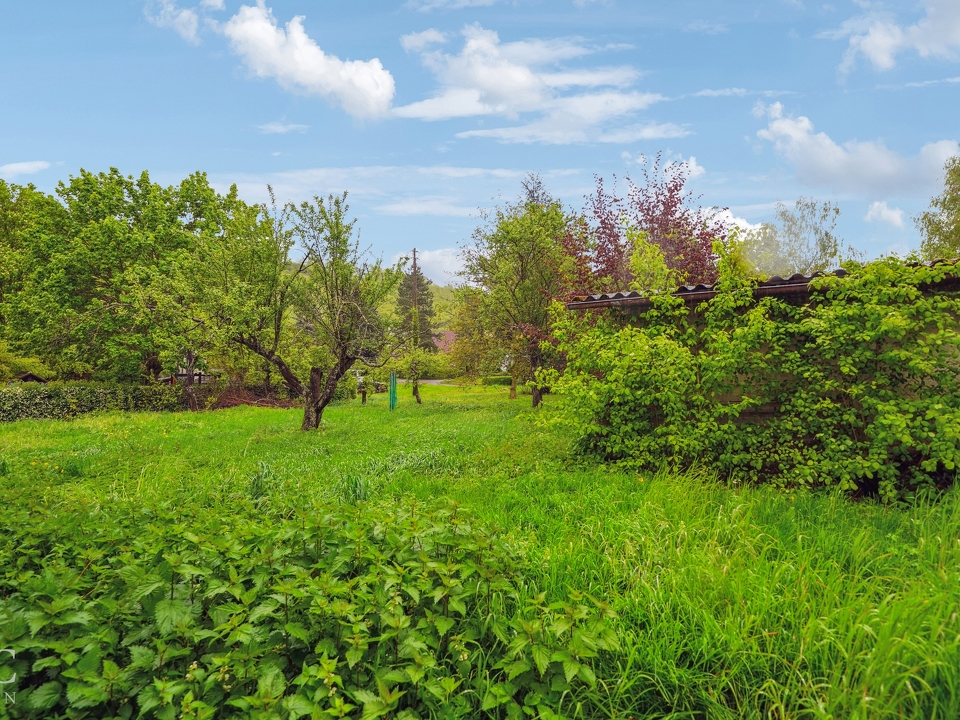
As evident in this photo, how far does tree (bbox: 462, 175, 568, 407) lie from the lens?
671 inches

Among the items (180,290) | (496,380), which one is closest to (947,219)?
(496,380)

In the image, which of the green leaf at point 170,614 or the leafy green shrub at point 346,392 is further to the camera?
the leafy green shrub at point 346,392

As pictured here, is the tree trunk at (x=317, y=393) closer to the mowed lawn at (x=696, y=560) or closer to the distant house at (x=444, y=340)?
the mowed lawn at (x=696, y=560)

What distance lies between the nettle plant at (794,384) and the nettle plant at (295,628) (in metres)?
4.13

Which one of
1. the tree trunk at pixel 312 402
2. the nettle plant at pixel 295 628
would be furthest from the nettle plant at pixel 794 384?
the tree trunk at pixel 312 402

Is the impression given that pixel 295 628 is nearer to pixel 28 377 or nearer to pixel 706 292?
pixel 706 292

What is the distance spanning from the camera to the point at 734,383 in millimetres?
6824

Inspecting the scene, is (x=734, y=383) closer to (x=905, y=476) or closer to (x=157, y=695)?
(x=905, y=476)

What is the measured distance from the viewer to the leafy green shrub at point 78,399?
16.4 m

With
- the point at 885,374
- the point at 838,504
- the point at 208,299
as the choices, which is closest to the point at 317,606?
the point at 838,504

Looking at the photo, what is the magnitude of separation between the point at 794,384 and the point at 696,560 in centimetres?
410

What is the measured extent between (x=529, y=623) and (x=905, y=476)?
6.12m

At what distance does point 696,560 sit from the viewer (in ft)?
11.4

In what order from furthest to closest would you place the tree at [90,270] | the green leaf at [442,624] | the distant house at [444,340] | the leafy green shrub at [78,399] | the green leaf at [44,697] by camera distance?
the distant house at [444,340] < the tree at [90,270] < the leafy green shrub at [78,399] < the green leaf at [442,624] < the green leaf at [44,697]
